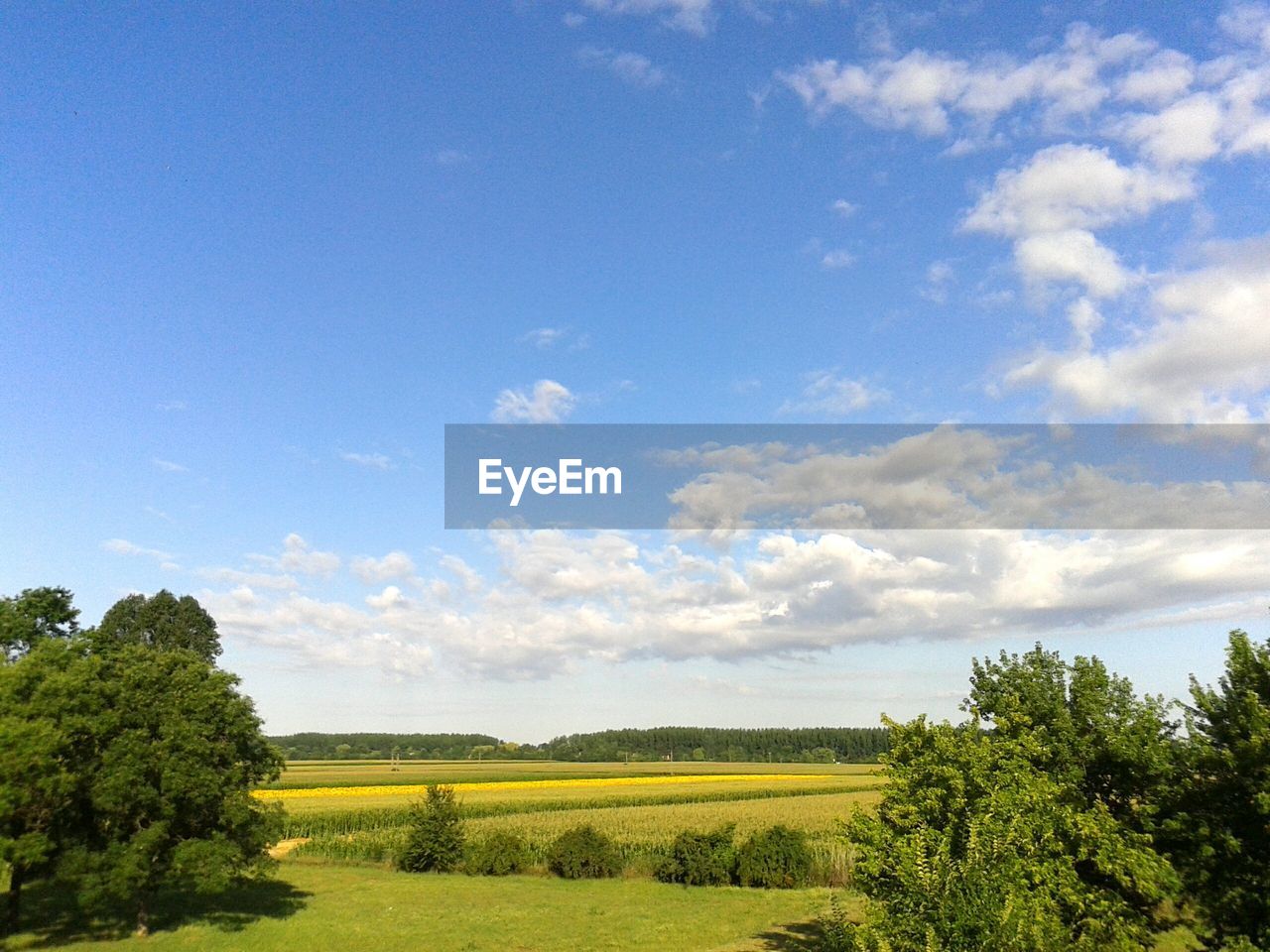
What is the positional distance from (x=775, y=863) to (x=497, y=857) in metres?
12.7

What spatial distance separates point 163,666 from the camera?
85.4 feet

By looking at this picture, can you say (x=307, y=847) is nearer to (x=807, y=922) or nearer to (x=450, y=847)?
(x=450, y=847)

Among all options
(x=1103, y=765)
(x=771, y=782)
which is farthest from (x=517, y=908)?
(x=771, y=782)

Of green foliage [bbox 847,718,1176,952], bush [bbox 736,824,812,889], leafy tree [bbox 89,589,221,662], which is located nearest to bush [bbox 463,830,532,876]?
bush [bbox 736,824,812,889]

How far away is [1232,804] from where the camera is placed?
53.7 ft

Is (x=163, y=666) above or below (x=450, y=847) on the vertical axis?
above

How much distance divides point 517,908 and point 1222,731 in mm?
22718

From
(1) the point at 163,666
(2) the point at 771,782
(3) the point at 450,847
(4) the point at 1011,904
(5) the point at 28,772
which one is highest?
(1) the point at 163,666

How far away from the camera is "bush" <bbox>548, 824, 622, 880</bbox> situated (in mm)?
36781

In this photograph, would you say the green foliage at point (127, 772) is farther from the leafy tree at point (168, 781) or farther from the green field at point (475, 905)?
the green field at point (475, 905)

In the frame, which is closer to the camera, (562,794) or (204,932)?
(204,932)

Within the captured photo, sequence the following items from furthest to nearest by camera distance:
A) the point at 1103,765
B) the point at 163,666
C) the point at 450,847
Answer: the point at 450,847 → the point at 163,666 → the point at 1103,765

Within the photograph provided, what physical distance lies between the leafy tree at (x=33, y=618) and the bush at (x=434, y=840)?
17116 mm

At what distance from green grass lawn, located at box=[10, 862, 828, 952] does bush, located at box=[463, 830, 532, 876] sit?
1370mm
